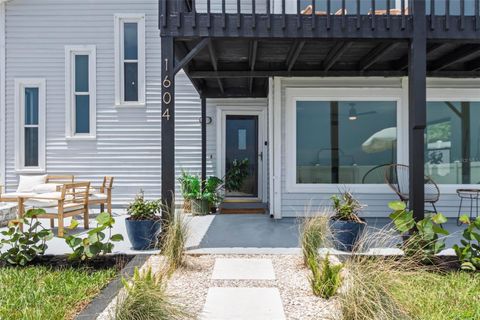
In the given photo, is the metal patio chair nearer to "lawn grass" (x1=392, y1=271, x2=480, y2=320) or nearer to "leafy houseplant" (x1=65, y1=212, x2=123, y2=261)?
"lawn grass" (x1=392, y1=271, x2=480, y2=320)

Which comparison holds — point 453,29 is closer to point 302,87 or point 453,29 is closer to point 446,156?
point 302,87

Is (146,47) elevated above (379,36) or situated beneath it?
elevated above

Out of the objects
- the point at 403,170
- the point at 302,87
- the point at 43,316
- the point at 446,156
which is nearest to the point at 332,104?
the point at 302,87

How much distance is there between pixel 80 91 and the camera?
7.27m

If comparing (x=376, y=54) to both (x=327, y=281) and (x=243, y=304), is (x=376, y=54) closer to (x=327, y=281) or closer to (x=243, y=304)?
(x=327, y=281)

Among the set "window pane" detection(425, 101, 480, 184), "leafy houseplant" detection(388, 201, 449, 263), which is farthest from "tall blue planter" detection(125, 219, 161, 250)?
"window pane" detection(425, 101, 480, 184)

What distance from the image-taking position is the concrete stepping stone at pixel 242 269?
322cm

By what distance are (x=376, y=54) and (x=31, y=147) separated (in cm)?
656

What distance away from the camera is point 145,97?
284 inches

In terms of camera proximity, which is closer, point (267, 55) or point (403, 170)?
point (267, 55)

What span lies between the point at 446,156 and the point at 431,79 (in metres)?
1.30

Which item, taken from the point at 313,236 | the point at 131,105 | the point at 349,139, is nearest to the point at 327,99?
the point at 349,139

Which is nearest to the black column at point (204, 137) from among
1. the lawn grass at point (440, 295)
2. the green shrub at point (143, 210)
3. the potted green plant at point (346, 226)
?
the green shrub at point (143, 210)

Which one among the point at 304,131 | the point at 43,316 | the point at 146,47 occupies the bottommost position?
the point at 43,316
